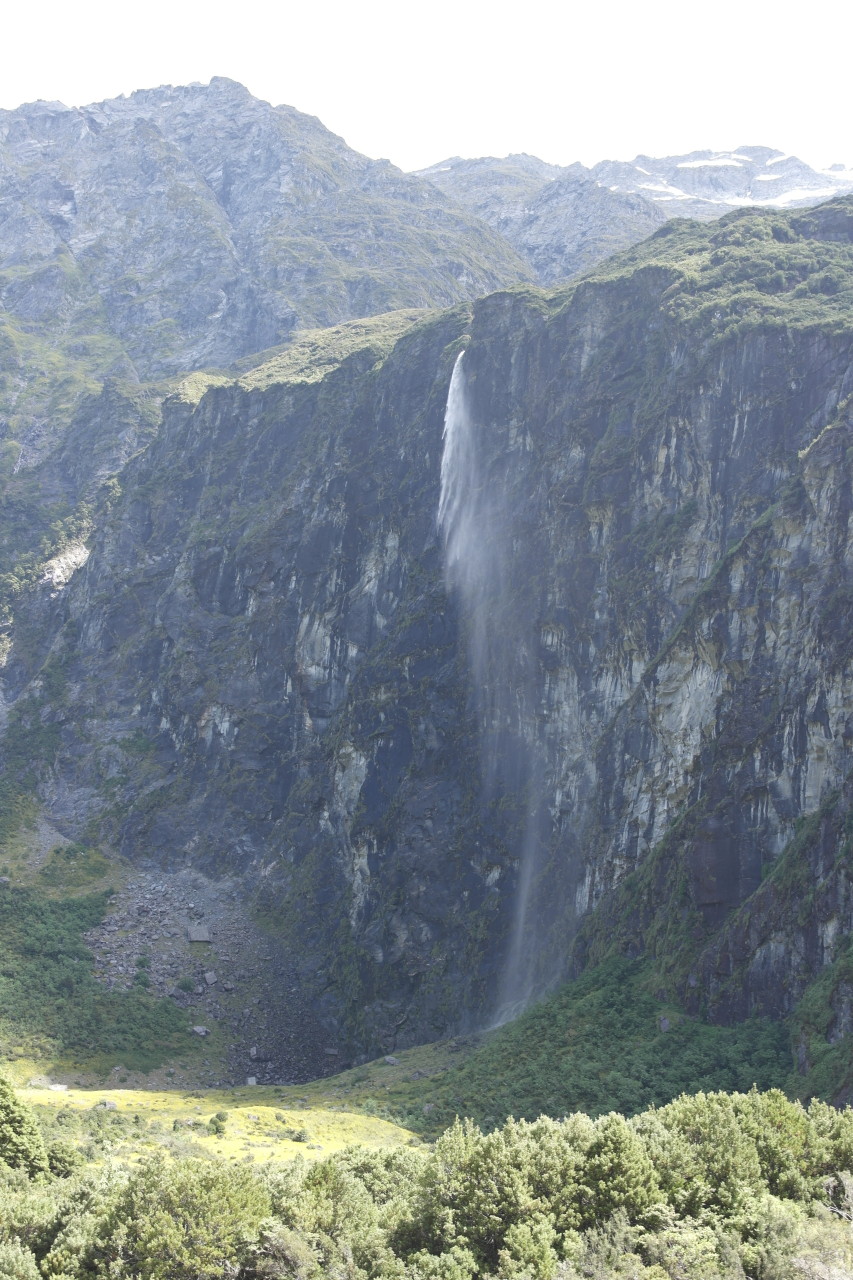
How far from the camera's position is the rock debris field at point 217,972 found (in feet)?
387

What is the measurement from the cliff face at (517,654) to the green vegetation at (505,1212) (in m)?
26.6

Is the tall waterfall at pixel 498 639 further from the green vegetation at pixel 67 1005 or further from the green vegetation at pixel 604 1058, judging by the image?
the green vegetation at pixel 67 1005

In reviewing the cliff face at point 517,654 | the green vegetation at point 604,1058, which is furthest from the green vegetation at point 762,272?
the green vegetation at point 604,1058

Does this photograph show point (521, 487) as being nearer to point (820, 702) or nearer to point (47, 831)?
point (820, 702)

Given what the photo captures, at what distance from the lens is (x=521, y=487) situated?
13512 cm

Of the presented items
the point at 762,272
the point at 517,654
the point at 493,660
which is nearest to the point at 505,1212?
the point at 517,654

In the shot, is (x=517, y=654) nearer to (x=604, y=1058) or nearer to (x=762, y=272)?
(x=762, y=272)

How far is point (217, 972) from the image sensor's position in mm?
129625

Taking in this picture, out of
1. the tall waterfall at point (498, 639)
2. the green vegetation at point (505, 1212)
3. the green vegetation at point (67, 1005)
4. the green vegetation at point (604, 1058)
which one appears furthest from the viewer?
the tall waterfall at point (498, 639)

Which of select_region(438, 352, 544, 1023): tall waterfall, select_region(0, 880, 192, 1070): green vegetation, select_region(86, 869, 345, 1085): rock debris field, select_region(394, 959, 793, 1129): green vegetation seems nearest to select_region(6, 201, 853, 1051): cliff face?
select_region(438, 352, 544, 1023): tall waterfall

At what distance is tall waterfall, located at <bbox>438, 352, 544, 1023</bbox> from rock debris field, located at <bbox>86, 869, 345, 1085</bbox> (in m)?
23.5

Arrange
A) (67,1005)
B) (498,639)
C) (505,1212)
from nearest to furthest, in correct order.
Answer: (505,1212) < (67,1005) < (498,639)

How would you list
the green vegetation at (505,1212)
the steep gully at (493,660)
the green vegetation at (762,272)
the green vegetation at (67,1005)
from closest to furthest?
the green vegetation at (505,1212)
the steep gully at (493,660)
the green vegetation at (67,1005)
the green vegetation at (762,272)

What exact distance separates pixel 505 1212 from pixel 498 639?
86752 millimetres
